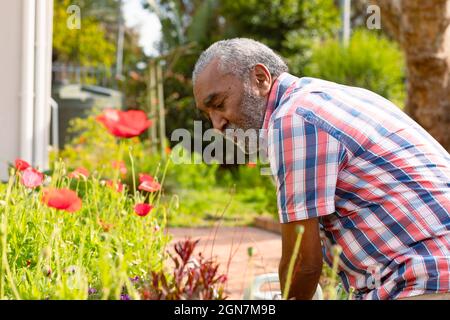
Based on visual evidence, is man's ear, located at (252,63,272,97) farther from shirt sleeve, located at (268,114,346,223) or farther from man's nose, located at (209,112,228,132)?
shirt sleeve, located at (268,114,346,223)

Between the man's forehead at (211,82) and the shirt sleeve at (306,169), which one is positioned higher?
the man's forehead at (211,82)

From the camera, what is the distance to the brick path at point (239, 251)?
5.14 meters

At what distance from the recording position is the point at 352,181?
2178 millimetres

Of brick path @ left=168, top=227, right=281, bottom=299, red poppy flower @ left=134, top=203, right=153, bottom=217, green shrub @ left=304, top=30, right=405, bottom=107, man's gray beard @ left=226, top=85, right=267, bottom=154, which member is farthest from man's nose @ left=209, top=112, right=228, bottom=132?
green shrub @ left=304, top=30, right=405, bottom=107

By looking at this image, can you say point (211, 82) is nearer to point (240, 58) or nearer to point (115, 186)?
point (240, 58)

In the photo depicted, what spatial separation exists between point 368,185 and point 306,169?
0.22 m

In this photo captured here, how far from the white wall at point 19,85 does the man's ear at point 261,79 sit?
10.7 ft

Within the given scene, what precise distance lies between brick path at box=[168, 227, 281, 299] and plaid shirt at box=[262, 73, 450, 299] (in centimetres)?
224

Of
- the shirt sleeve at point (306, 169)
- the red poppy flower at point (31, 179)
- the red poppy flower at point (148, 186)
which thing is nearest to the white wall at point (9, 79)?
the red poppy flower at point (148, 186)

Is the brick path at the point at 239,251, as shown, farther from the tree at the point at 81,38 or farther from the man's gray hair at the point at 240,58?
the tree at the point at 81,38

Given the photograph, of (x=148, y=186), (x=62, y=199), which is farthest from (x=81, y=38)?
(x=62, y=199)
